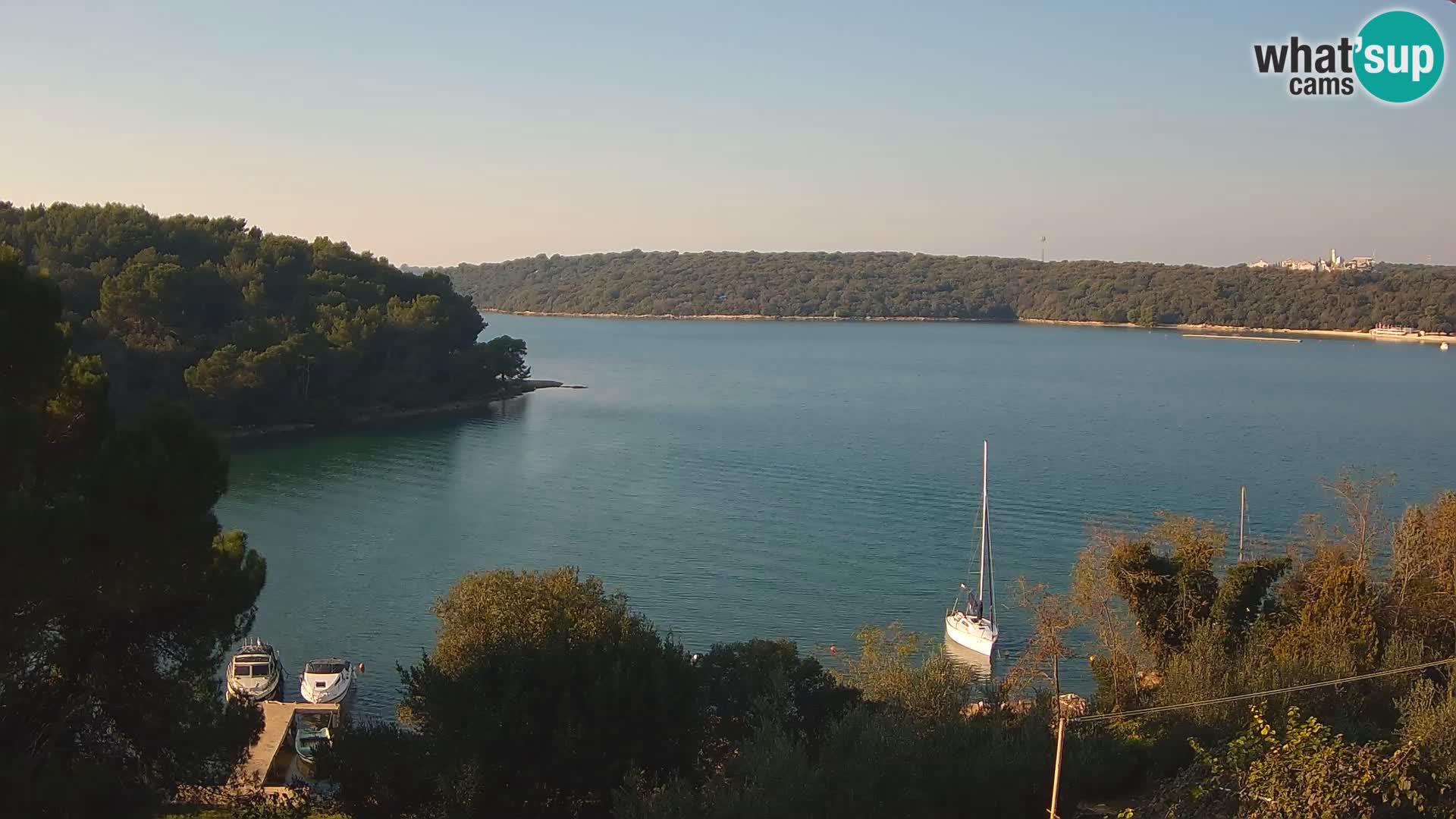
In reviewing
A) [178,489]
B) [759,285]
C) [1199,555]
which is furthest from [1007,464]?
[759,285]

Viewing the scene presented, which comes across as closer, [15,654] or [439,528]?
[15,654]

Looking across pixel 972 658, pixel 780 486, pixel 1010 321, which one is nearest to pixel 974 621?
pixel 972 658

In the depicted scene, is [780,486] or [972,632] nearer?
[972,632]

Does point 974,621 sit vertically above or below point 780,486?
below

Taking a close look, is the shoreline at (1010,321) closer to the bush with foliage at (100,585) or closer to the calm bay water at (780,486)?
the calm bay water at (780,486)

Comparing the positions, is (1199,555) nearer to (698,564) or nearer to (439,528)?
(698,564)

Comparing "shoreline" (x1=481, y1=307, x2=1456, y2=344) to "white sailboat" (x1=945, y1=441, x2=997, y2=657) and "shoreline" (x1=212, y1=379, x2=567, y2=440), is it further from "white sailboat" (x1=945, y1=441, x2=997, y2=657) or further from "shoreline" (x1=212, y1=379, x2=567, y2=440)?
"white sailboat" (x1=945, y1=441, x2=997, y2=657)

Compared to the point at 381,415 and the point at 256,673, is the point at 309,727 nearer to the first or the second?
the point at 256,673

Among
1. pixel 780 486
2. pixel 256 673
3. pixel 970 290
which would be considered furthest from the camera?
pixel 970 290
